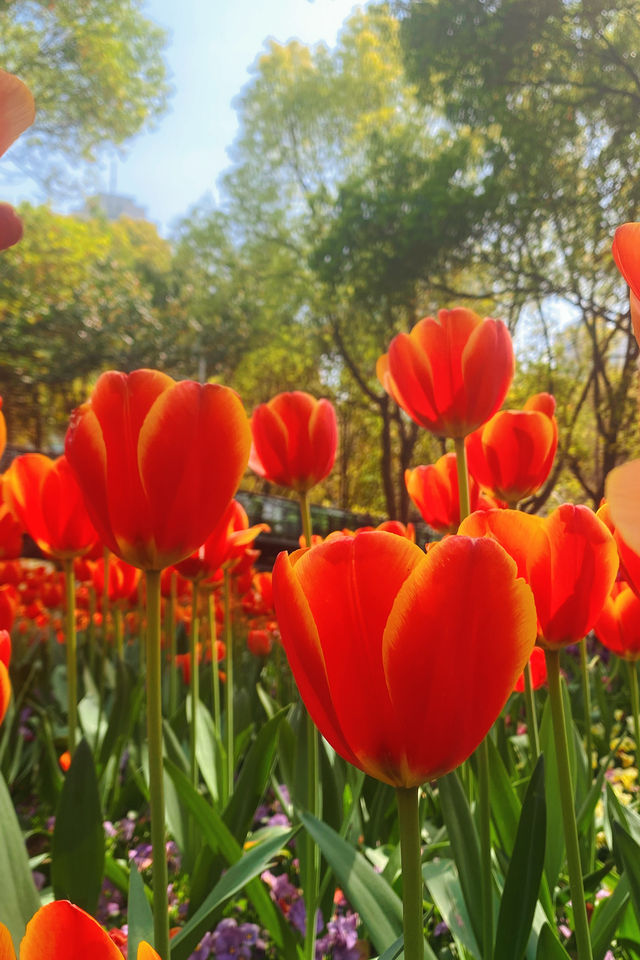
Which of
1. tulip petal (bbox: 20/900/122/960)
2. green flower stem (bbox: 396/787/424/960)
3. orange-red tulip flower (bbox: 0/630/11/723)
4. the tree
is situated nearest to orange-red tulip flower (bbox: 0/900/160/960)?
tulip petal (bbox: 20/900/122/960)

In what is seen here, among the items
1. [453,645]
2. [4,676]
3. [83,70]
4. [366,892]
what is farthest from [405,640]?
[83,70]

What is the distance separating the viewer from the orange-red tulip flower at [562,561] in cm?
51

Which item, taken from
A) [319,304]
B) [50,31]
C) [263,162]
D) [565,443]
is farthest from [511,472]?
[263,162]

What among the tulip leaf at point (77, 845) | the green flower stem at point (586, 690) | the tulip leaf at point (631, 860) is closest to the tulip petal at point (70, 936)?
the tulip leaf at point (631, 860)

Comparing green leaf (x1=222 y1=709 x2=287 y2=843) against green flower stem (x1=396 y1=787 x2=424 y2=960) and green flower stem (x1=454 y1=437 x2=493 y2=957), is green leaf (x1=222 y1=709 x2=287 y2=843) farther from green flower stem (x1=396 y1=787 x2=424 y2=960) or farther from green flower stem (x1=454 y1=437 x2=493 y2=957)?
green flower stem (x1=396 y1=787 x2=424 y2=960)

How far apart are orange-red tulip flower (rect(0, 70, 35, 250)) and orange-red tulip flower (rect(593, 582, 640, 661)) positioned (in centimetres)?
101

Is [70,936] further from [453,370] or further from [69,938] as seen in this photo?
[453,370]

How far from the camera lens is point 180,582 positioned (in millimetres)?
2924

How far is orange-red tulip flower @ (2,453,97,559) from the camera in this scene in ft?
3.50

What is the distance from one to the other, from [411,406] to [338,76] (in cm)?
1817

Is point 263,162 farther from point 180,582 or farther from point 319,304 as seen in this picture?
point 180,582

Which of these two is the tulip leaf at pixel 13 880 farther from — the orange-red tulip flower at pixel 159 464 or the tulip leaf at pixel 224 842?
the orange-red tulip flower at pixel 159 464

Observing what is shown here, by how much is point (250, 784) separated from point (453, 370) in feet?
2.28

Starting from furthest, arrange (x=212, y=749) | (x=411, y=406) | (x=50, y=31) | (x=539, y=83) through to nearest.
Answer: (x=50, y=31) → (x=539, y=83) → (x=212, y=749) → (x=411, y=406)
